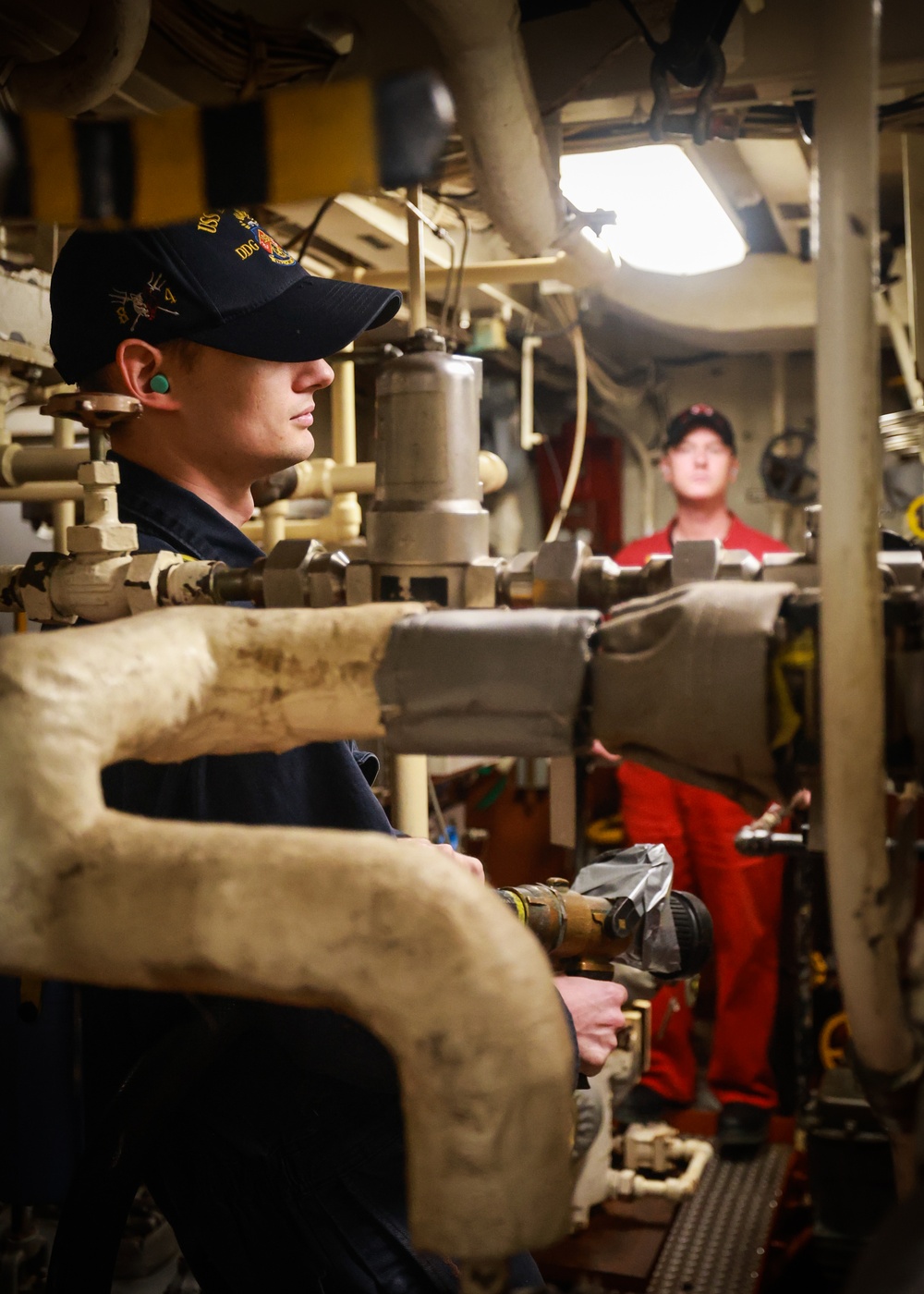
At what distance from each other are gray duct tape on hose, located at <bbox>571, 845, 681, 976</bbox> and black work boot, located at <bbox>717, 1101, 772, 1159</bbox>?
187 cm

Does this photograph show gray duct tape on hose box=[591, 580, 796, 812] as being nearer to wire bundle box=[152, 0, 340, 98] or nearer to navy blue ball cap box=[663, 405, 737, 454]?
wire bundle box=[152, 0, 340, 98]

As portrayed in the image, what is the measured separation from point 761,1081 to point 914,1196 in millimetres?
2690

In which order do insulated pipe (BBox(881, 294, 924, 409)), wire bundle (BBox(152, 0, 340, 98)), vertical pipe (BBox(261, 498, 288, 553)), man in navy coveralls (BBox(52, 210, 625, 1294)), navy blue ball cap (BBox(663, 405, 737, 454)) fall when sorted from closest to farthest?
man in navy coveralls (BBox(52, 210, 625, 1294)) → wire bundle (BBox(152, 0, 340, 98)) → vertical pipe (BBox(261, 498, 288, 553)) → insulated pipe (BBox(881, 294, 924, 409)) → navy blue ball cap (BBox(663, 405, 737, 454))

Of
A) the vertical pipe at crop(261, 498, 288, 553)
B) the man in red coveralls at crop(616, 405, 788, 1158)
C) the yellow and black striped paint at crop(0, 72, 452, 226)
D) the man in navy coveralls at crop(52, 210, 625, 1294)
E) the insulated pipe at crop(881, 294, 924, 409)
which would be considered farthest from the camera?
the man in red coveralls at crop(616, 405, 788, 1158)

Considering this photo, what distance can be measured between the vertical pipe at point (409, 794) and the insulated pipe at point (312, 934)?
87 centimetres

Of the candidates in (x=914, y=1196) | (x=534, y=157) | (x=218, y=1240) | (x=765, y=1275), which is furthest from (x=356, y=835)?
(x=765, y=1275)

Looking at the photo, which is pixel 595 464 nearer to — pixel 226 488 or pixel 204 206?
pixel 226 488

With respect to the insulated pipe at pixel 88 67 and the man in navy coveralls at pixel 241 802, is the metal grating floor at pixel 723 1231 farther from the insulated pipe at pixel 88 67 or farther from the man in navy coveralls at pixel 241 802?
the insulated pipe at pixel 88 67

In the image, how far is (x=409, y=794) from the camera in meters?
1.44

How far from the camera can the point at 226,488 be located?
1.23 m

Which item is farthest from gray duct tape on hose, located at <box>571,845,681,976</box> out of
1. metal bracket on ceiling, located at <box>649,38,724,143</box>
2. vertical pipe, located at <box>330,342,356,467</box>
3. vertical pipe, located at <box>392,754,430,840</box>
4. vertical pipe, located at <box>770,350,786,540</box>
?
vertical pipe, located at <box>770,350,786,540</box>

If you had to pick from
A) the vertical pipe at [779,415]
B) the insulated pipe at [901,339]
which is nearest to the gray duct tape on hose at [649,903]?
the insulated pipe at [901,339]

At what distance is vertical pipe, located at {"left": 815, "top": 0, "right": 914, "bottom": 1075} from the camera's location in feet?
1.71

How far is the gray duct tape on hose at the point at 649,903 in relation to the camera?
1.07 m
